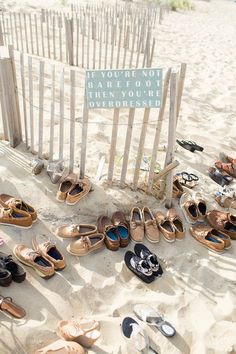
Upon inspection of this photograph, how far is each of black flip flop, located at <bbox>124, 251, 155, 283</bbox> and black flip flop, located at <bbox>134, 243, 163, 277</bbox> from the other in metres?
0.05

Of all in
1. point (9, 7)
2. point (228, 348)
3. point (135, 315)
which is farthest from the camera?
point (9, 7)

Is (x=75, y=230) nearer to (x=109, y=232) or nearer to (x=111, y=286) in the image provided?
(x=109, y=232)

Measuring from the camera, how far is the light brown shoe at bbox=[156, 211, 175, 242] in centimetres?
362

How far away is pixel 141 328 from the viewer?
109 inches

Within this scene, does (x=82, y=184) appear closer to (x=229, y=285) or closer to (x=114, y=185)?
(x=114, y=185)

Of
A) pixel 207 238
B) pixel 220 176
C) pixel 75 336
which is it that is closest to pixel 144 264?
pixel 207 238

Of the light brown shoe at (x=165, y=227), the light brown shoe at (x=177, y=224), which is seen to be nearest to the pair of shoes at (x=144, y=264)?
the light brown shoe at (x=165, y=227)

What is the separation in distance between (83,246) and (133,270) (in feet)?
1.67

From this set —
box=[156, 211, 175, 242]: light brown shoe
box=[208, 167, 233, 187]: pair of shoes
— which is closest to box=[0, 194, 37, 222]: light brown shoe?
box=[156, 211, 175, 242]: light brown shoe

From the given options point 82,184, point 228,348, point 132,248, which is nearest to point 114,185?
point 82,184

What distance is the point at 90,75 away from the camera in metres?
3.34

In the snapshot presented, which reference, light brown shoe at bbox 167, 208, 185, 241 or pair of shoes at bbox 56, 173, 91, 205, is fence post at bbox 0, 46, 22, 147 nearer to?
pair of shoes at bbox 56, 173, 91, 205

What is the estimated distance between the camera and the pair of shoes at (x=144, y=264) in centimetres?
320

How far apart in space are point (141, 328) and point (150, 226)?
115cm
